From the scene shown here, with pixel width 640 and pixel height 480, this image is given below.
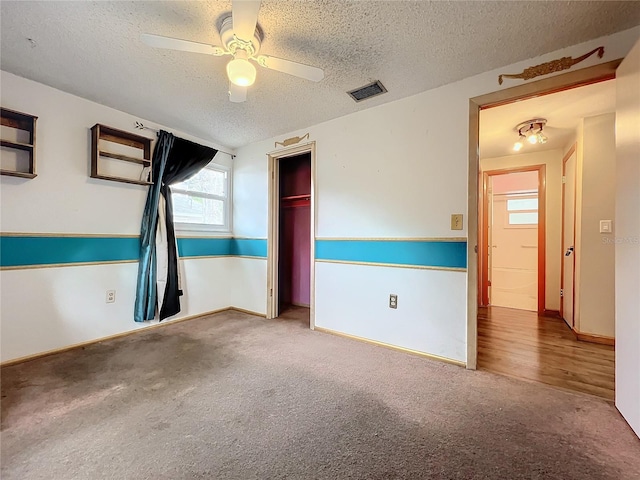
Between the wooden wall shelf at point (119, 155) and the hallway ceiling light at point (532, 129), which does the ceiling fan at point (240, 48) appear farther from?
the hallway ceiling light at point (532, 129)

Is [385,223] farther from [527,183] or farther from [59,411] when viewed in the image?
[527,183]

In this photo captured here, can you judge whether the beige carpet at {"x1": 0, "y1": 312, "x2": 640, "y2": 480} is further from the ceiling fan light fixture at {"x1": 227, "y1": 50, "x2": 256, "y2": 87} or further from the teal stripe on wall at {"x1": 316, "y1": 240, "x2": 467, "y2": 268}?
the ceiling fan light fixture at {"x1": 227, "y1": 50, "x2": 256, "y2": 87}

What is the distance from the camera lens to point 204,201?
355cm

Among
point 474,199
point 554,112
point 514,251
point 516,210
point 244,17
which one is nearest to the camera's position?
point 244,17

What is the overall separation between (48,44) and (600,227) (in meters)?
4.89

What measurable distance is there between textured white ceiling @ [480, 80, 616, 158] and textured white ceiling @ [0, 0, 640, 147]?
0.74 meters

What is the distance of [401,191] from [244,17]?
170cm

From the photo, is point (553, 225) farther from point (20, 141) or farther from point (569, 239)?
point (20, 141)

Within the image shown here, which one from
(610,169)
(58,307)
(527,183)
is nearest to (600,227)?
(610,169)

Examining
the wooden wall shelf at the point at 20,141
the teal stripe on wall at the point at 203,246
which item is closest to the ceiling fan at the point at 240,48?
the wooden wall shelf at the point at 20,141

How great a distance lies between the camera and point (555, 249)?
3.61m

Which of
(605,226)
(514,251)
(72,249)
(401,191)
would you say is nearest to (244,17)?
(401,191)

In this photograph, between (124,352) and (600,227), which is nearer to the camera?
(124,352)

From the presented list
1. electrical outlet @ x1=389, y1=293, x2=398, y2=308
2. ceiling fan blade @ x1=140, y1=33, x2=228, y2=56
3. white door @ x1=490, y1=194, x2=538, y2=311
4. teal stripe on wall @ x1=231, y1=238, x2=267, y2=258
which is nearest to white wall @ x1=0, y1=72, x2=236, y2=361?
teal stripe on wall @ x1=231, y1=238, x2=267, y2=258
